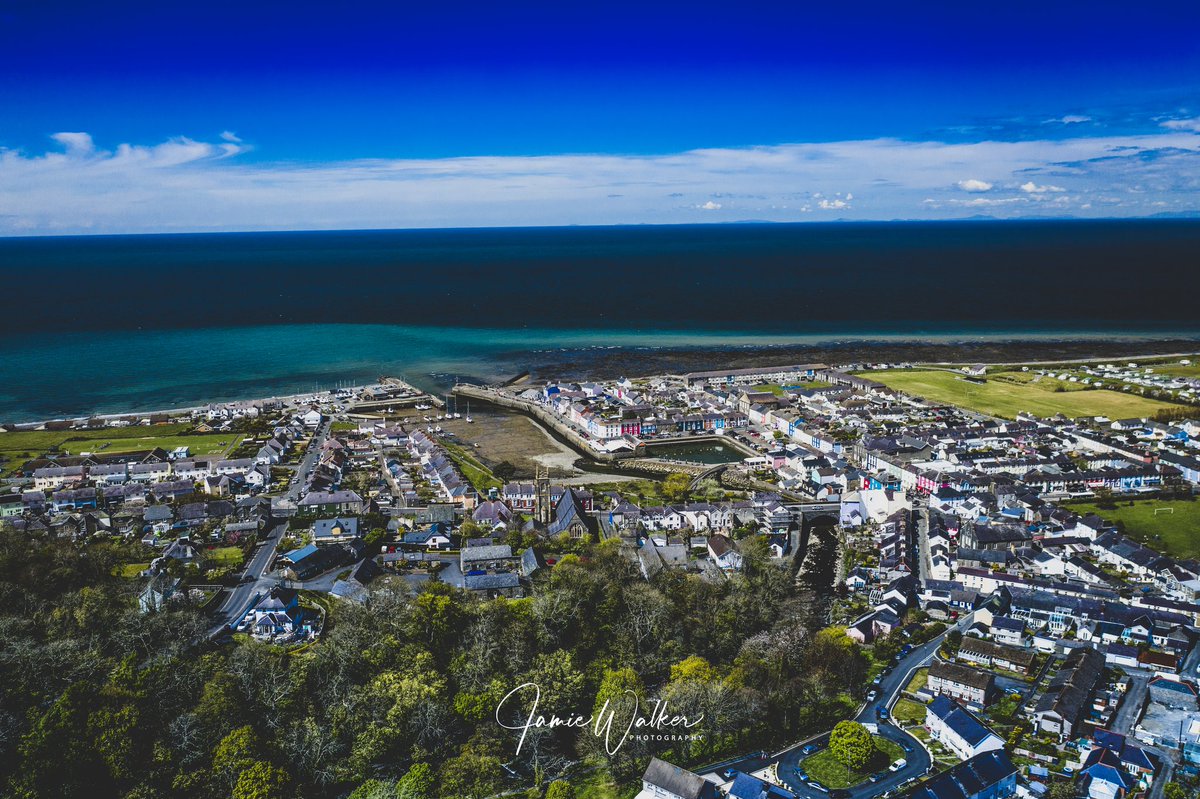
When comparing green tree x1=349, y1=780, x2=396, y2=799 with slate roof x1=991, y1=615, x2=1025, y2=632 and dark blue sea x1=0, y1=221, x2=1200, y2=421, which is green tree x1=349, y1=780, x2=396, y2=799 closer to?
slate roof x1=991, y1=615, x2=1025, y2=632

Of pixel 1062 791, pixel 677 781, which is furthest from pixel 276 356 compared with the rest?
pixel 1062 791

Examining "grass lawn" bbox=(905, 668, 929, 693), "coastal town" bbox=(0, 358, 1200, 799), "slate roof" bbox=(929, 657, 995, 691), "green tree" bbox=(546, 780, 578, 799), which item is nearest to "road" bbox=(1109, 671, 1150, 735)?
"coastal town" bbox=(0, 358, 1200, 799)

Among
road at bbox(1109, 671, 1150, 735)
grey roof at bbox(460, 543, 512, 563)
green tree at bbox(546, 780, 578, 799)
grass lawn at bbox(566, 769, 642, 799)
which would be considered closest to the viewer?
green tree at bbox(546, 780, 578, 799)

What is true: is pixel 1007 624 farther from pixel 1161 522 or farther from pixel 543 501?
pixel 543 501

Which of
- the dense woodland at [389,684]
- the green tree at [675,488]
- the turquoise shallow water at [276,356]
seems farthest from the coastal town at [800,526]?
the turquoise shallow water at [276,356]

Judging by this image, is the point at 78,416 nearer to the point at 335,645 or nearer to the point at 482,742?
the point at 335,645
